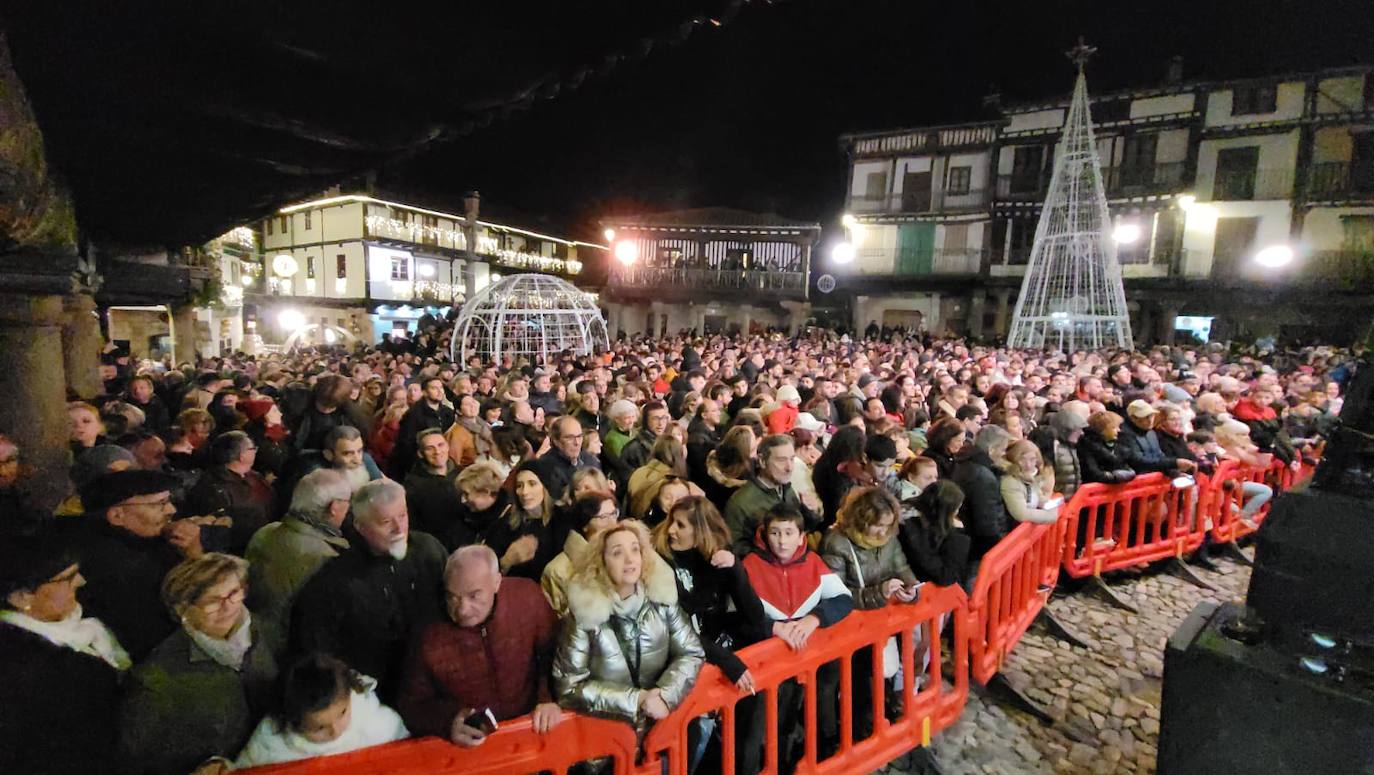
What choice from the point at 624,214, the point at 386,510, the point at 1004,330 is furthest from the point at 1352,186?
the point at 386,510

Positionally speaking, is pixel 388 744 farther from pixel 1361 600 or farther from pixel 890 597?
pixel 1361 600

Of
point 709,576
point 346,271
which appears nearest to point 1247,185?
point 709,576

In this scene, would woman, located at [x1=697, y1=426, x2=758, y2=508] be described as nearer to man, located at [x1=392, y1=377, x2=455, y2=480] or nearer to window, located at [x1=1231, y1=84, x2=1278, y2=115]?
man, located at [x1=392, y1=377, x2=455, y2=480]

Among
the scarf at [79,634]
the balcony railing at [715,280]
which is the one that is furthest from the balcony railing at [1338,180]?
the scarf at [79,634]

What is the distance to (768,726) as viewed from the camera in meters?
2.88

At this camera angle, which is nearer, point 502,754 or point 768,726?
point 502,754

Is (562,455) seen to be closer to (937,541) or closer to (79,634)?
(937,541)

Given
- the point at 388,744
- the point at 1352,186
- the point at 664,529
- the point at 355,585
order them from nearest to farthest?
1. the point at 388,744
2. the point at 355,585
3. the point at 664,529
4. the point at 1352,186

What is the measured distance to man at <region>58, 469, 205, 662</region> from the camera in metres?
2.52

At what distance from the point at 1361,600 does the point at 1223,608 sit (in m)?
0.56

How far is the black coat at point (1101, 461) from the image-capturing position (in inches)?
216

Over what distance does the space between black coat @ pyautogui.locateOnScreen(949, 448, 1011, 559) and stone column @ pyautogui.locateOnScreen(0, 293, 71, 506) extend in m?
7.02

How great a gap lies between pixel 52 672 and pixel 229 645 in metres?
0.46

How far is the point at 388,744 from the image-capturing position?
6.94ft
